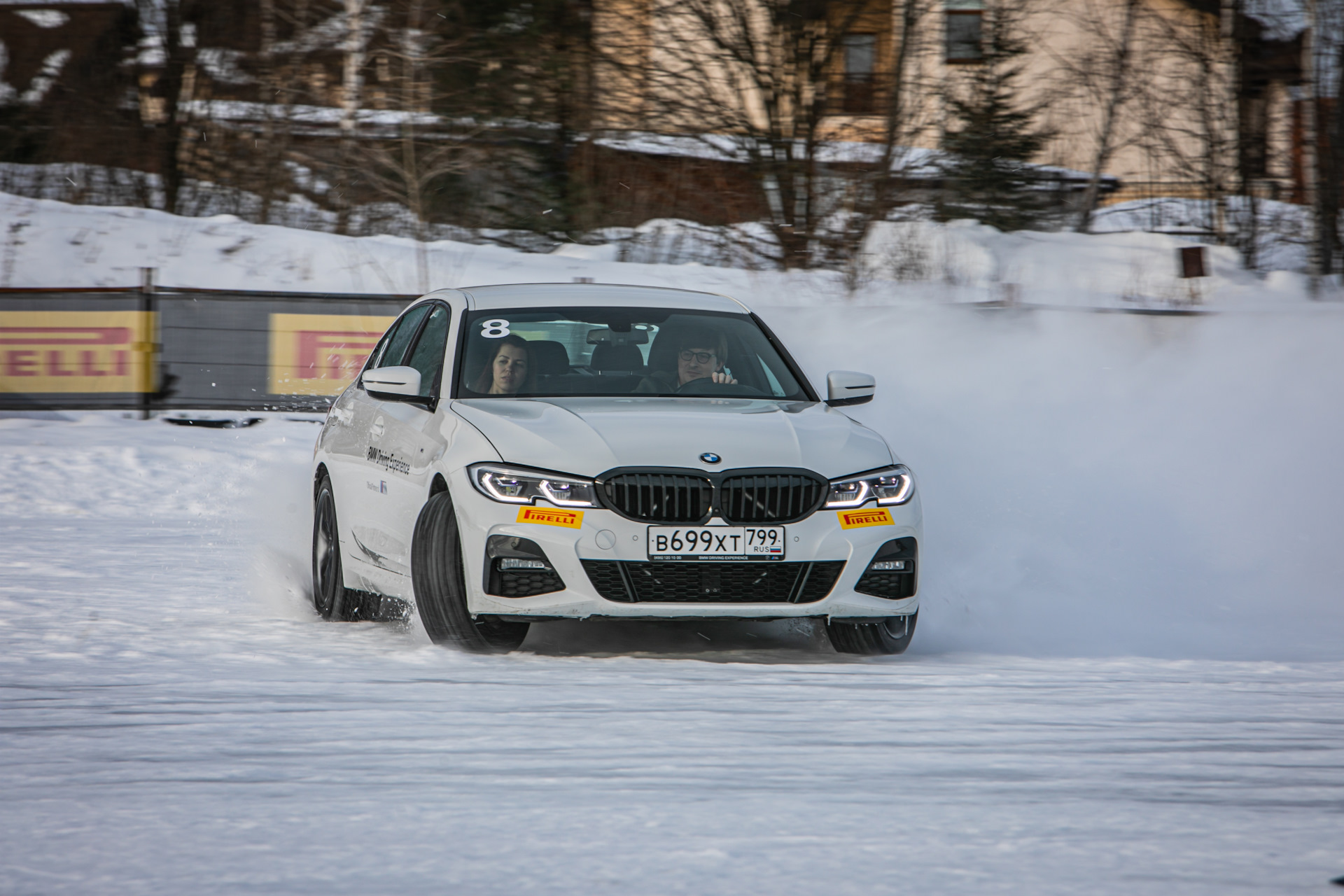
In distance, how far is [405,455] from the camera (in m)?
6.56

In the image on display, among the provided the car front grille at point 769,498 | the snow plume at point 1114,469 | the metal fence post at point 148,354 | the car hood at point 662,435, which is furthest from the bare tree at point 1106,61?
the car front grille at point 769,498

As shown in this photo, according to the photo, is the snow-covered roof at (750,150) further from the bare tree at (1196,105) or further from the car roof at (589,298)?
the car roof at (589,298)

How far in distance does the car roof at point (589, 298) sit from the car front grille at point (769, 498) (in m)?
1.58

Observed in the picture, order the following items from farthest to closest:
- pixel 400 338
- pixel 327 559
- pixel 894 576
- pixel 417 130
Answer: pixel 417 130
pixel 400 338
pixel 327 559
pixel 894 576

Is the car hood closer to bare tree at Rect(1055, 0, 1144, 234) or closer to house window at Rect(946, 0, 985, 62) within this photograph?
house window at Rect(946, 0, 985, 62)

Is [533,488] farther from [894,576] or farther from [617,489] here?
[894,576]

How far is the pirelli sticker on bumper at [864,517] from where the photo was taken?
5984 millimetres

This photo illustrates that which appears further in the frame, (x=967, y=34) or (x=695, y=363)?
(x=967, y=34)

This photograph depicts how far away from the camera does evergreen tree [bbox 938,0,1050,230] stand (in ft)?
82.6

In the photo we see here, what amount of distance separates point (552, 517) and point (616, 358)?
130 centimetres

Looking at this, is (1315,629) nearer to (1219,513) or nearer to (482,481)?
(1219,513)

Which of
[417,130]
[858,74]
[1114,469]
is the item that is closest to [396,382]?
[1114,469]

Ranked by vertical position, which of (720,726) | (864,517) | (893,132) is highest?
(893,132)

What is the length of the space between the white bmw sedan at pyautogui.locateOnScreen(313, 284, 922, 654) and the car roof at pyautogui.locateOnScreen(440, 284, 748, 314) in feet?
0.16
